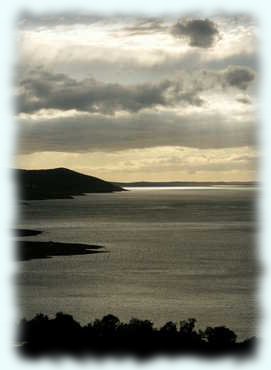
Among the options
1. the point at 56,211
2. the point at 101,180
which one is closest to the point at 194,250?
the point at 56,211

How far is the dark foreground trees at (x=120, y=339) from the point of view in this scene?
9547 millimetres

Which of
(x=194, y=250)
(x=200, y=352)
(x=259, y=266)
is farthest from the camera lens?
(x=194, y=250)

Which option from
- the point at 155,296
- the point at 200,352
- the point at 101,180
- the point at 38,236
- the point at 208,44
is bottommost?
the point at 200,352

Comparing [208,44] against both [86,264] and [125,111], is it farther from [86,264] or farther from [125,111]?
[86,264]

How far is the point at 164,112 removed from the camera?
11.9 metres

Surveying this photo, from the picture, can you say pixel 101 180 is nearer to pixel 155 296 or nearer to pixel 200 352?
pixel 155 296

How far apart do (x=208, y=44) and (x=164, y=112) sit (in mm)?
1349

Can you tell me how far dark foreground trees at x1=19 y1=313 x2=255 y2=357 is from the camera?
9547 millimetres

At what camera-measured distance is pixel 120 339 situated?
977 cm

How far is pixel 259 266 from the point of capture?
1049 cm

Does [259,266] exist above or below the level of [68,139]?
below

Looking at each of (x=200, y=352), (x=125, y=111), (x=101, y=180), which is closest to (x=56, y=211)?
(x=101, y=180)

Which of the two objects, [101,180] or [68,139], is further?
[101,180]

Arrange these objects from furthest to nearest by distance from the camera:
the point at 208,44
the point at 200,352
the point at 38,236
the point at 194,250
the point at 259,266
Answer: the point at 194,250, the point at 38,236, the point at 208,44, the point at 259,266, the point at 200,352
